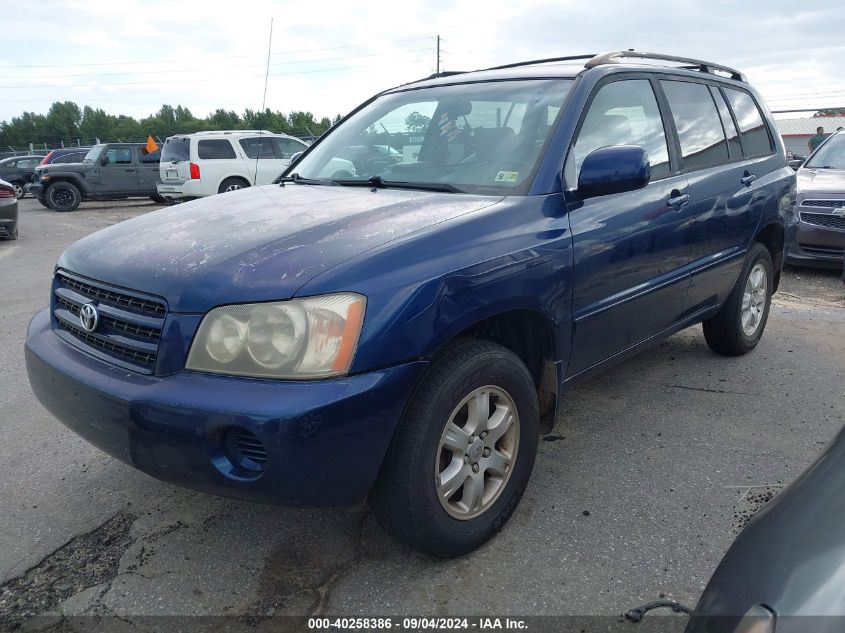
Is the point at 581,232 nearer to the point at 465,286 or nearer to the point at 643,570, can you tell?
the point at 465,286

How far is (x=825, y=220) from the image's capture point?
7586mm

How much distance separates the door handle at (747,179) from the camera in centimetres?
414

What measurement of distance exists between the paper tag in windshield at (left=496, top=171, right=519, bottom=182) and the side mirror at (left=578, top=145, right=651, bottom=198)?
10.2 inches

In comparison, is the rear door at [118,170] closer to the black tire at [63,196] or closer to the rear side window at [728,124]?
the black tire at [63,196]

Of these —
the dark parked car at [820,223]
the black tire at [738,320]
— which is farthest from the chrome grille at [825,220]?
the black tire at [738,320]

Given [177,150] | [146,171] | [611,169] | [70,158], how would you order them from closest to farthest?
[611,169]
[177,150]
[146,171]
[70,158]

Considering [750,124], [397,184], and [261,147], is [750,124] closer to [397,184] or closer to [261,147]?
[397,184]

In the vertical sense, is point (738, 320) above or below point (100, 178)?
above

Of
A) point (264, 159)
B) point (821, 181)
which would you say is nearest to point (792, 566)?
point (821, 181)

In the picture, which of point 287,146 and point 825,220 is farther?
point 287,146

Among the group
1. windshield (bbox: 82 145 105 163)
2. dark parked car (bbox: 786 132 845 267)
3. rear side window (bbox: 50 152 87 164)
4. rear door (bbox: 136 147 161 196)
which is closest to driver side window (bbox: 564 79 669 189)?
dark parked car (bbox: 786 132 845 267)

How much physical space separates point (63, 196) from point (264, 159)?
6.80 metres

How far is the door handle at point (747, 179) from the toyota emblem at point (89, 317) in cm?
357

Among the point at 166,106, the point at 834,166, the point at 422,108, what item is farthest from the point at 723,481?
the point at 166,106
